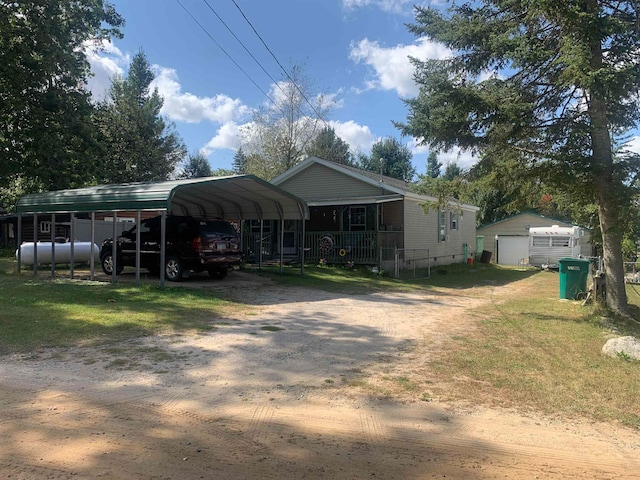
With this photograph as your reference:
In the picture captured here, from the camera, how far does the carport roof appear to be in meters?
11.3

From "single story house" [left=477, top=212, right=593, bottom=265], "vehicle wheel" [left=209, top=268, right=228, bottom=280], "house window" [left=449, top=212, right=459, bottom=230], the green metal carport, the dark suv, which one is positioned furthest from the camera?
"single story house" [left=477, top=212, right=593, bottom=265]

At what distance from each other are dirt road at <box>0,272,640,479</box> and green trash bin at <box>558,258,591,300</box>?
7231mm

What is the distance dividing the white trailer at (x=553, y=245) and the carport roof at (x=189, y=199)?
48.1 feet

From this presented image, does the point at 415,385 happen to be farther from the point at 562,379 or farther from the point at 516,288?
the point at 516,288

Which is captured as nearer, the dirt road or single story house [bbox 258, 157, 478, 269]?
the dirt road

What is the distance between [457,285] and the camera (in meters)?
15.8

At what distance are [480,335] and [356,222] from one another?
504 inches

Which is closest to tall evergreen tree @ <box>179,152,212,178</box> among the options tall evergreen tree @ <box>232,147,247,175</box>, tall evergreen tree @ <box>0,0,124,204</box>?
tall evergreen tree @ <box>232,147,247,175</box>

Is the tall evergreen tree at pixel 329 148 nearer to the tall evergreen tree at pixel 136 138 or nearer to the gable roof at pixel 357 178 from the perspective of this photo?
the tall evergreen tree at pixel 136 138

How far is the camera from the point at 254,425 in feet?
12.5

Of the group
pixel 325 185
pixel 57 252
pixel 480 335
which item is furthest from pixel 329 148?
pixel 480 335

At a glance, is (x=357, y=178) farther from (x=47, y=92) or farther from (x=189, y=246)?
(x=47, y=92)

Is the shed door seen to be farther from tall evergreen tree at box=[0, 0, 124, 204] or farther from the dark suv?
tall evergreen tree at box=[0, 0, 124, 204]

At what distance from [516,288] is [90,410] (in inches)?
561
